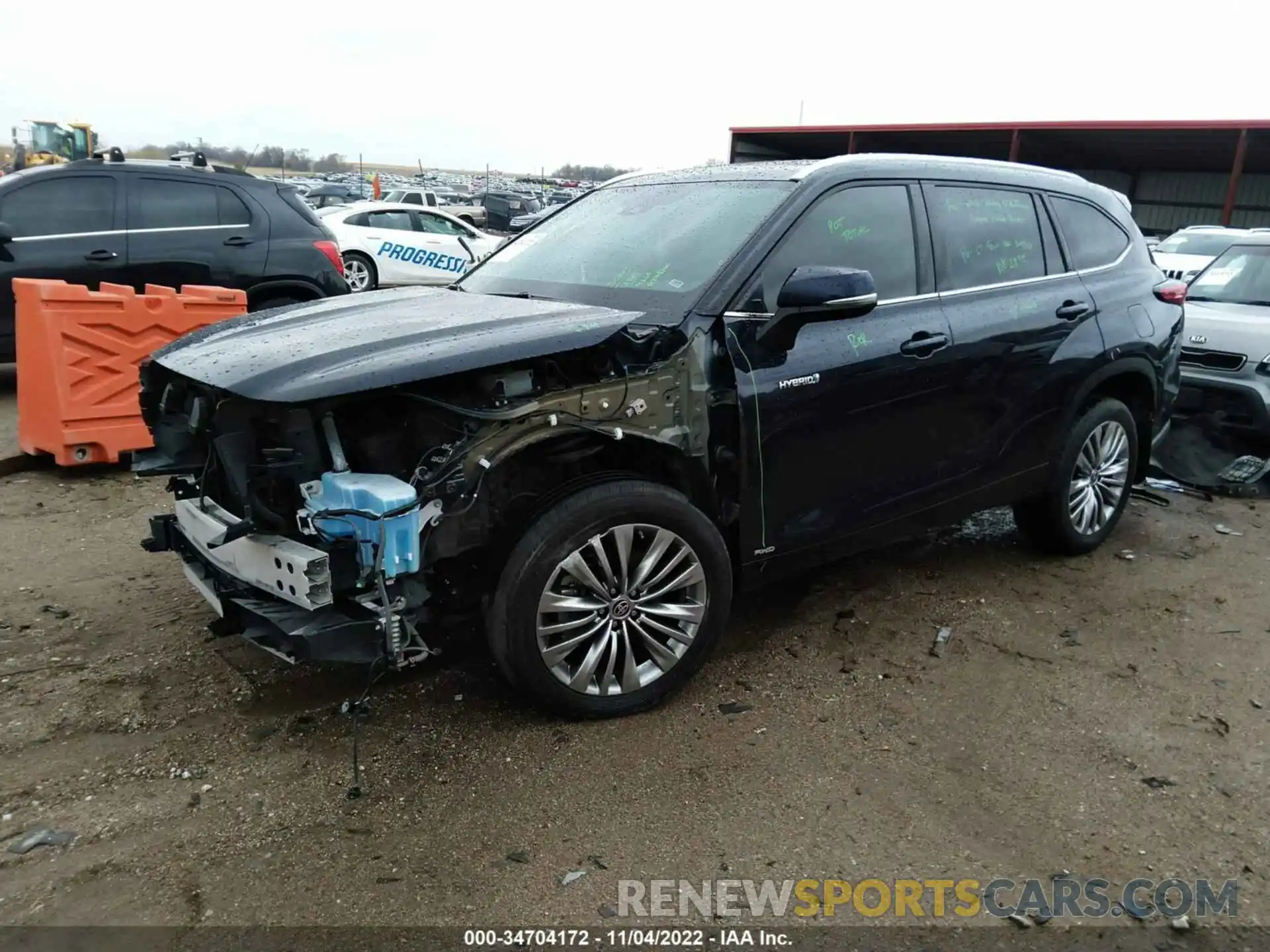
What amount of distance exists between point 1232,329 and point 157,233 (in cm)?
809

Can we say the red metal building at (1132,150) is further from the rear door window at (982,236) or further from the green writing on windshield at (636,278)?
the green writing on windshield at (636,278)

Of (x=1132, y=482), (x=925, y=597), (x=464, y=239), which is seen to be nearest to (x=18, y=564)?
(x=925, y=597)

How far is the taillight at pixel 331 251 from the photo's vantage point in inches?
306

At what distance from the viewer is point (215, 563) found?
310 centimetres

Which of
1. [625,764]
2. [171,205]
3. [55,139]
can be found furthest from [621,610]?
[55,139]

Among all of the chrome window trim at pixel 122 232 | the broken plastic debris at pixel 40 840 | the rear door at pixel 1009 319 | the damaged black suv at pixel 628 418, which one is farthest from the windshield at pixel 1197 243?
the broken plastic debris at pixel 40 840

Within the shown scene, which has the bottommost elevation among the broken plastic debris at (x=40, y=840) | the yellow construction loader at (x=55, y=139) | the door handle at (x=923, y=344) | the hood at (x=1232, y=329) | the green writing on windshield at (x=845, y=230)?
the broken plastic debris at (x=40, y=840)

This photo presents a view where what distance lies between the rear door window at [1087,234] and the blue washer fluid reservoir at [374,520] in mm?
3544

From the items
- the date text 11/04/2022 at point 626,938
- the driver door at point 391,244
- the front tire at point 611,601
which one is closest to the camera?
the date text 11/04/2022 at point 626,938

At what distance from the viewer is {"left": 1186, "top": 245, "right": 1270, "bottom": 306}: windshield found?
7129mm

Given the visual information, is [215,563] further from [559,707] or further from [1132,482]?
[1132,482]

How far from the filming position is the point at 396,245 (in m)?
14.6

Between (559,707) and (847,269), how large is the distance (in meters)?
1.80

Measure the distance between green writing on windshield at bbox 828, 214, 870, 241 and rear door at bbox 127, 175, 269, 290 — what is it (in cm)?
545
